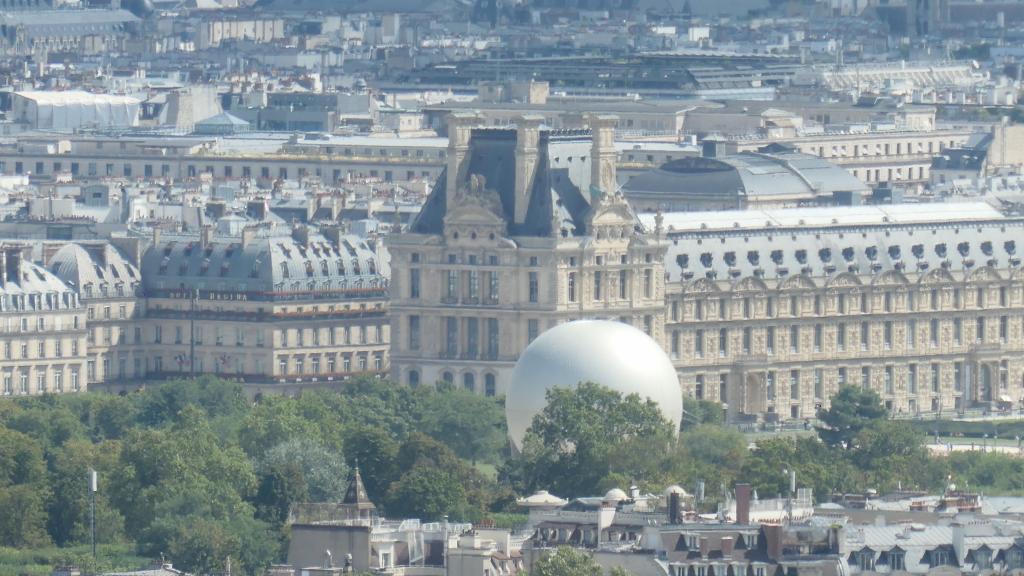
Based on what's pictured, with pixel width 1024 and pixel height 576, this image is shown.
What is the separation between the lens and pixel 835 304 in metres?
136

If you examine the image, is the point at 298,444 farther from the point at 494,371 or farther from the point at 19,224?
the point at 19,224

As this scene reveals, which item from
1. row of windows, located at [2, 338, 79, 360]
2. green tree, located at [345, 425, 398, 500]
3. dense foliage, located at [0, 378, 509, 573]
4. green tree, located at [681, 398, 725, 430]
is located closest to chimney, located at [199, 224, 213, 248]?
row of windows, located at [2, 338, 79, 360]

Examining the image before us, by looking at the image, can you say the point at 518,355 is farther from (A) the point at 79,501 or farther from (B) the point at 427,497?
(B) the point at 427,497

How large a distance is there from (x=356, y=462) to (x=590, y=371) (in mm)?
10704

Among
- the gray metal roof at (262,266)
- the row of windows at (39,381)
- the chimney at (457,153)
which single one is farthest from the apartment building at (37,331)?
the chimney at (457,153)

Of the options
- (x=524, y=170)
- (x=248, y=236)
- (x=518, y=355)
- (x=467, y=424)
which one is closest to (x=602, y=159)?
(x=524, y=170)

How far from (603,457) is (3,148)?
8197 cm

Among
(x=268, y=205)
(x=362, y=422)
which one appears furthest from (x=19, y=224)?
(x=362, y=422)

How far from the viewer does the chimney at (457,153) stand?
131750mm

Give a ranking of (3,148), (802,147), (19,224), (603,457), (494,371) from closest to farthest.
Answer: (603,457), (494,371), (19,224), (802,147), (3,148)

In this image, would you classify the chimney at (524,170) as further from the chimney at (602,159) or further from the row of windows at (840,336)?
the row of windows at (840,336)

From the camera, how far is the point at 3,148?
608 feet

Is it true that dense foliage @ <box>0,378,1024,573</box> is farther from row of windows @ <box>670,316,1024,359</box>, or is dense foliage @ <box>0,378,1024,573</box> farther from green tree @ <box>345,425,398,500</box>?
row of windows @ <box>670,316,1024,359</box>

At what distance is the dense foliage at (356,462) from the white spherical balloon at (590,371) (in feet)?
3.24
